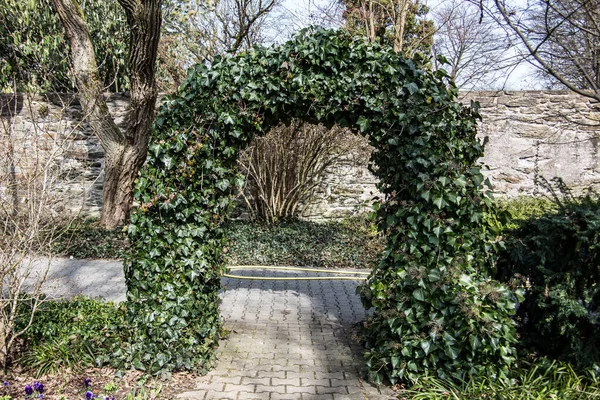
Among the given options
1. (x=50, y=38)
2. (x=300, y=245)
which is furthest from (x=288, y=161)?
(x=50, y=38)

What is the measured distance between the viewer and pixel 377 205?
3.93 m

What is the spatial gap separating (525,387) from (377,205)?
5.45 ft

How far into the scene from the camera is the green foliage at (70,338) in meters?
3.88

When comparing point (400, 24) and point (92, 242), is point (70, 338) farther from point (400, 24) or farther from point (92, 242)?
point (400, 24)

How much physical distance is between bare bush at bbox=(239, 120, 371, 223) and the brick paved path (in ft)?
7.59

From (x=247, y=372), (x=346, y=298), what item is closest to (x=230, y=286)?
(x=346, y=298)

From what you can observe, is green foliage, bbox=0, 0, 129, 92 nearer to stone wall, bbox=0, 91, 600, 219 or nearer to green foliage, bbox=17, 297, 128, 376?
stone wall, bbox=0, 91, 600, 219

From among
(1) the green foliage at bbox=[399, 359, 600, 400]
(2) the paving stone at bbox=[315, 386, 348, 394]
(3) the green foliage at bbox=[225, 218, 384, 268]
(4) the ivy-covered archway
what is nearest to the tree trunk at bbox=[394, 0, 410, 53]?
(3) the green foliage at bbox=[225, 218, 384, 268]

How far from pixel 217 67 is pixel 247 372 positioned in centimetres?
245

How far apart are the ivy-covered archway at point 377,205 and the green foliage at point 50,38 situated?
660 centimetres

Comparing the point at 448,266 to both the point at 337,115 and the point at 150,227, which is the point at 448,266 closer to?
the point at 337,115

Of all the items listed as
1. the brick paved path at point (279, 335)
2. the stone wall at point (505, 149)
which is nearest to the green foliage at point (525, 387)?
the brick paved path at point (279, 335)

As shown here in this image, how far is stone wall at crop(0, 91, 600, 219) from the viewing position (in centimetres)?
950

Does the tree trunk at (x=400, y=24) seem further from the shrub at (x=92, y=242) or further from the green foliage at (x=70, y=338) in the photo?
the green foliage at (x=70, y=338)
